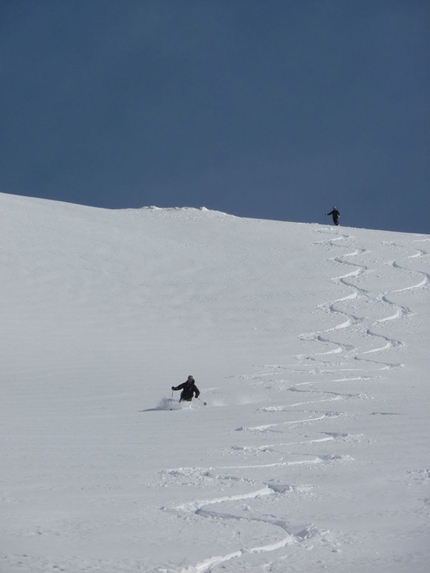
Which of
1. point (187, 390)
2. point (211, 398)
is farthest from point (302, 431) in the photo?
point (211, 398)

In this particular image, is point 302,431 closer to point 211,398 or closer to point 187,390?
point 187,390

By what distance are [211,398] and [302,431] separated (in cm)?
266

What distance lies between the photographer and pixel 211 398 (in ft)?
34.8

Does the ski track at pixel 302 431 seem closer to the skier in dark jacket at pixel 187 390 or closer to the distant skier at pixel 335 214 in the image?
the skier in dark jacket at pixel 187 390

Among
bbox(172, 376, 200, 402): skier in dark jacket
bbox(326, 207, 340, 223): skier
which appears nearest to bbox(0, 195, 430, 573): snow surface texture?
bbox(172, 376, 200, 402): skier in dark jacket

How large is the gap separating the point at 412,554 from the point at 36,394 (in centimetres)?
704

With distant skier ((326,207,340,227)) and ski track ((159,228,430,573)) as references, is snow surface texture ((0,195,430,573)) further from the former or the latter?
distant skier ((326,207,340,227))

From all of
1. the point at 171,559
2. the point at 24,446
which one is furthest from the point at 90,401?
the point at 171,559

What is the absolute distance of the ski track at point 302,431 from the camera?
190 inches

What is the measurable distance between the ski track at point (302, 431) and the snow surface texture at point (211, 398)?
0.08 feet

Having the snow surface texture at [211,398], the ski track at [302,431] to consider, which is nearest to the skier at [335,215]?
the snow surface texture at [211,398]

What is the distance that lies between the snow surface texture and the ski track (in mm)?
26

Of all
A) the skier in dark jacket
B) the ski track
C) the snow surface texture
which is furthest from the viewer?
the skier in dark jacket

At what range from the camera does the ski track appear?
15.8 feet
